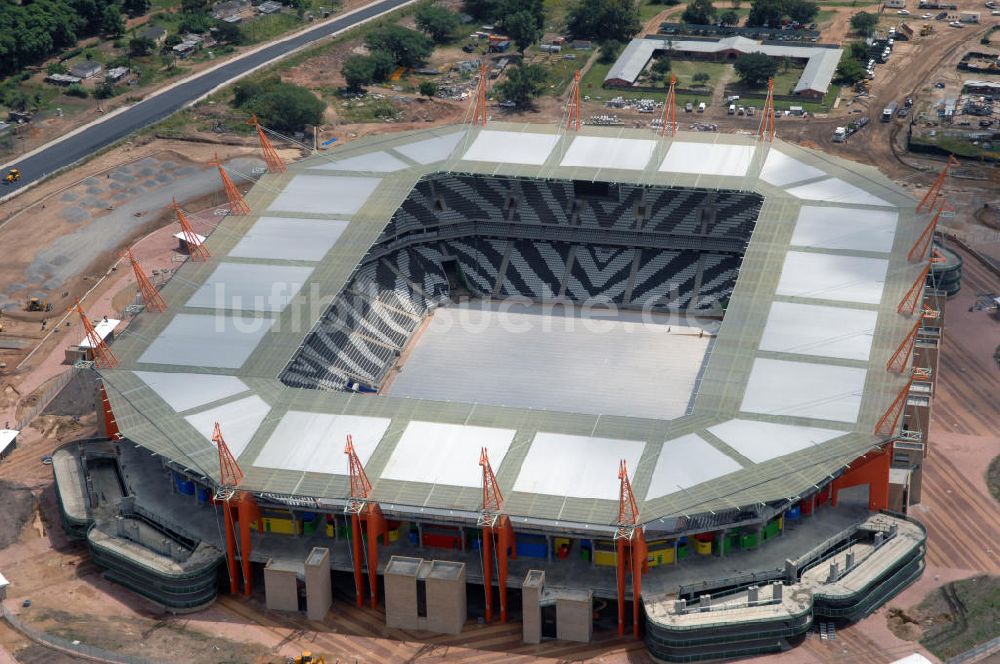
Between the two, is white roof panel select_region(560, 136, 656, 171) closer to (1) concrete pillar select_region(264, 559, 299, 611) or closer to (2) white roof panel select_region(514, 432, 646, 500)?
(2) white roof panel select_region(514, 432, 646, 500)

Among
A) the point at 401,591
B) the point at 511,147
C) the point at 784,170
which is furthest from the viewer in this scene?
the point at 511,147

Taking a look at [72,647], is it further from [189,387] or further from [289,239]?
[289,239]

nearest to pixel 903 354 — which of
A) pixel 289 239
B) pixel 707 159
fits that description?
pixel 707 159

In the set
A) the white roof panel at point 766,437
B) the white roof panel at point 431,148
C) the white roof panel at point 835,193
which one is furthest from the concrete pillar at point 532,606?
the white roof panel at point 431,148

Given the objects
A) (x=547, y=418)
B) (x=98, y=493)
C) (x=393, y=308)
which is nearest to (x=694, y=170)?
(x=393, y=308)

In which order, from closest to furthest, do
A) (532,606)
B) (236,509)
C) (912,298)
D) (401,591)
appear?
(532,606) → (401,591) → (236,509) → (912,298)

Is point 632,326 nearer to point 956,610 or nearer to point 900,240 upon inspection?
point 900,240

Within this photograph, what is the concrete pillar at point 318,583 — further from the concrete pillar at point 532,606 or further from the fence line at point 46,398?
the fence line at point 46,398
